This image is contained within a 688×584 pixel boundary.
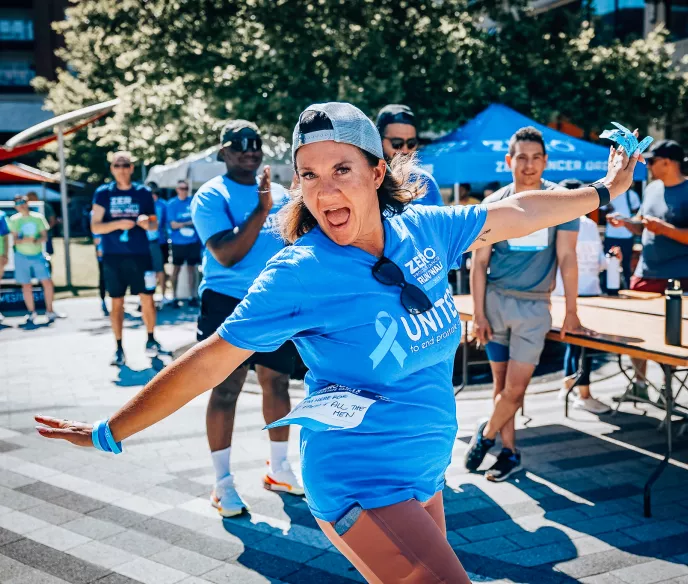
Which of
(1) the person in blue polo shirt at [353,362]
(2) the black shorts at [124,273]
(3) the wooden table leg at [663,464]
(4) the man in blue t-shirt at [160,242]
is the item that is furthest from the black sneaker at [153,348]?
(1) the person in blue polo shirt at [353,362]

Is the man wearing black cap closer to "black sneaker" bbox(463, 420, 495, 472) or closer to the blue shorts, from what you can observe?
"black sneaker" bbox(463, 420, 495, 472)

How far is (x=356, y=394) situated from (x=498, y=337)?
9.53ft

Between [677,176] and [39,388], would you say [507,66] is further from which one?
[39,388]

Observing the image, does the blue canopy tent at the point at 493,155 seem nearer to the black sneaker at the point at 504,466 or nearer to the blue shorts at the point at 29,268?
the black sneaker at the point at 504,466

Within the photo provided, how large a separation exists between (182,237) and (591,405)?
7825 millimetres

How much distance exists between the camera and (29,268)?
38.1ft

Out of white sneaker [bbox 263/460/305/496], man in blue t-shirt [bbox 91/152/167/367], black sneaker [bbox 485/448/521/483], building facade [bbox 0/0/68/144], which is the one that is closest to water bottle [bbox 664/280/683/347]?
black sneaker [bbox 485/448/521/483]

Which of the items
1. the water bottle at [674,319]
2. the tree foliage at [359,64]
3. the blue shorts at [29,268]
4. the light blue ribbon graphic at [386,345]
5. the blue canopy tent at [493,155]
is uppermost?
the tree foliage at [359,64]

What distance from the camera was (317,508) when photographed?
83.2 inches

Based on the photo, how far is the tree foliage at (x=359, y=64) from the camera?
12.6 m

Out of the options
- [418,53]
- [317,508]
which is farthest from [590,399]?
[418,53]

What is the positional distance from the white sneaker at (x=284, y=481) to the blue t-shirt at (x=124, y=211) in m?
4.12

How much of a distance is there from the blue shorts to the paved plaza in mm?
5412

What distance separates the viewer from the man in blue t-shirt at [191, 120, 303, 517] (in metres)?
4.05
